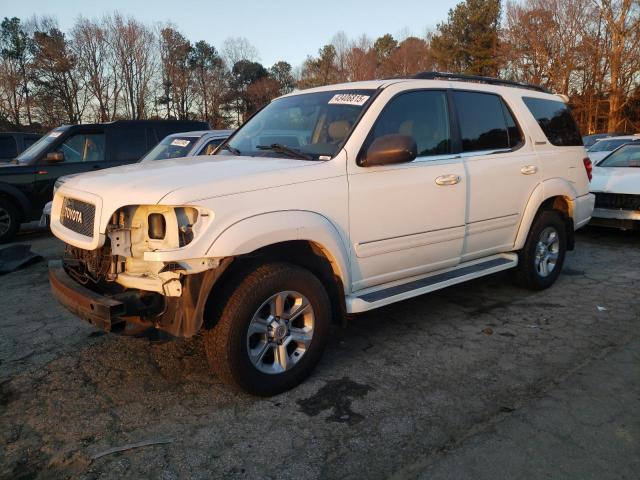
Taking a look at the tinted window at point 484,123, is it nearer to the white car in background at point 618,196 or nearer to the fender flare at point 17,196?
the white car in background at point 618,196

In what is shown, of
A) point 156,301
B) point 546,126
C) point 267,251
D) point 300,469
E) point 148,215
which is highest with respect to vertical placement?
point 546,126

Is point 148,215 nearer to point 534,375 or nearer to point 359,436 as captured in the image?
point 359,436

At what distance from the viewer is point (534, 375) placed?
3.45m

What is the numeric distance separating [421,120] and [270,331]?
2069 millimetres

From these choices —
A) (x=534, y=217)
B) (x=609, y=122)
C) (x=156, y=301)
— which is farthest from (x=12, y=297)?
(x=609, y=122)

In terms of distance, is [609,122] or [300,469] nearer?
[300,469]

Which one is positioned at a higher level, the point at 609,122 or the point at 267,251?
the point at 609,122

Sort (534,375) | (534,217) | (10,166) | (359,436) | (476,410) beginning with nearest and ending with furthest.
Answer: (359,436), (476,410), (534,375), (534,217), (10,166)

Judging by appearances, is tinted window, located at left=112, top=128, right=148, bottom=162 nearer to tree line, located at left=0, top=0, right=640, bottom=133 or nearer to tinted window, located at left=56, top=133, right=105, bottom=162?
tinted window, located at left=56, top=133, right=105, bottom=162

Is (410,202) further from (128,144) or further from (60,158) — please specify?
(128,144)

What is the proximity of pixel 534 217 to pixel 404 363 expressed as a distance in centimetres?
233

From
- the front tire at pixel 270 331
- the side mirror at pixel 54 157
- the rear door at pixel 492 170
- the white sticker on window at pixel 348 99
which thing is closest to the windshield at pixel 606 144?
the rear door at pixel 492 170

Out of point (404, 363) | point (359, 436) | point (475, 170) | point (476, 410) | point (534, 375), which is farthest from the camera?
point (475, 170)

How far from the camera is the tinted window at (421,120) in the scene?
12.4ft
